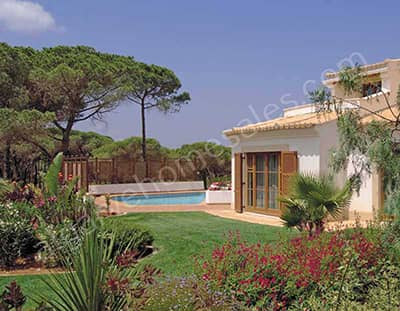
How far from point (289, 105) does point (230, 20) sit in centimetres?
861

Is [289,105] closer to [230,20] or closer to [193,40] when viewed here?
[193,40]

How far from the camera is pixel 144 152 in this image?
120ft

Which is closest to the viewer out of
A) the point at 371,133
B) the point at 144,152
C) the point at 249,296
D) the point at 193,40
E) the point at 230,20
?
the point at 249,296

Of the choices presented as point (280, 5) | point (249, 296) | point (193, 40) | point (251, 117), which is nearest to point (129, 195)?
point (251, 117)

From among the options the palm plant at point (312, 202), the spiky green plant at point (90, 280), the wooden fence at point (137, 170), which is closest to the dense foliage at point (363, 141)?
the palm plant at point (312, 202)

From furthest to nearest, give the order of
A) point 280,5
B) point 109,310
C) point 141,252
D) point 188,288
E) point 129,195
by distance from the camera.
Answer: point 129,195 → point 280,5 → point 141,252 → point 188,288 → point 109,310

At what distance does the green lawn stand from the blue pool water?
8533mm

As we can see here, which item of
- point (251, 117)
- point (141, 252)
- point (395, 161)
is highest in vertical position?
point (251, 117)

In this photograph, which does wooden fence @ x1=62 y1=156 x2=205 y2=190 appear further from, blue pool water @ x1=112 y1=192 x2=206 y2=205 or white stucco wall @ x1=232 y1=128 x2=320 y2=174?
white stucco wall @ x1=232 y1=128 x2=320 y2=174

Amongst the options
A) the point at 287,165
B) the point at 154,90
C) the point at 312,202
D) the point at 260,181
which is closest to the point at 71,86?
the point at 154,90

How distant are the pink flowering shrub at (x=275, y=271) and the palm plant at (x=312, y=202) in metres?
1.91

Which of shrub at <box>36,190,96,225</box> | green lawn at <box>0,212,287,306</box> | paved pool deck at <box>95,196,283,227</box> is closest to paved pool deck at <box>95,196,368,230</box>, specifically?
paved pool deck at <box>95,196,283,227</box>

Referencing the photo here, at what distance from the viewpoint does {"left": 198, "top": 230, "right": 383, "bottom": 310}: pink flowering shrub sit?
688cm

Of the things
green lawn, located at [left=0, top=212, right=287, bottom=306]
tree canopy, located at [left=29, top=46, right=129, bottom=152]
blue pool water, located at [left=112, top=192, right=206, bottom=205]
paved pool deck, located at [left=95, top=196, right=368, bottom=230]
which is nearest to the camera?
green lawn, located at [left=0, top=212, right=287, bottom=306]
